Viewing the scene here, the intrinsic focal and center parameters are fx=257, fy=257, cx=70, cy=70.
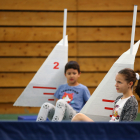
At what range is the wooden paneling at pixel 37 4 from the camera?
382 cm

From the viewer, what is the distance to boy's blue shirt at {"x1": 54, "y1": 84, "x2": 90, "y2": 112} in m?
2.42

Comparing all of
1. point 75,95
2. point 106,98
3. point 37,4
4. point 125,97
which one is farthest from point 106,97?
point 37,4

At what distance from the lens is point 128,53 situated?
2.13 meters

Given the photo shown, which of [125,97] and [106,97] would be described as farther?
[106,97]

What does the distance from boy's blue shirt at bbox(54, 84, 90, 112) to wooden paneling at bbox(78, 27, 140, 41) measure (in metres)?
1.57

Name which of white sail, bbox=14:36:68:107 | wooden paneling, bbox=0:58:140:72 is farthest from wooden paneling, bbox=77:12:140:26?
white sail, bbox=14:36:68:107

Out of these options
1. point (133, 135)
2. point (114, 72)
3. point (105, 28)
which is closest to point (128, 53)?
point (114, 72)

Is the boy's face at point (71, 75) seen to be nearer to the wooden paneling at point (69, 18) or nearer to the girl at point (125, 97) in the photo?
the girl at point (125, 97)

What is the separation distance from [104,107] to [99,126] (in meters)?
0.89

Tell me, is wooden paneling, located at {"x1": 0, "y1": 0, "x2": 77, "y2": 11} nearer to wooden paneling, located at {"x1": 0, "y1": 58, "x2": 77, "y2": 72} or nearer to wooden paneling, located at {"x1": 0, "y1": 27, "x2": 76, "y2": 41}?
wooden paneling, located at {"x1": 0, "y1": 27, "x2": 76, "y2": 41}

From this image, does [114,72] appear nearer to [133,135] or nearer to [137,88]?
[137,88]

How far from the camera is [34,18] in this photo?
12.7ft

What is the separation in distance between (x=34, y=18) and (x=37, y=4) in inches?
8.3

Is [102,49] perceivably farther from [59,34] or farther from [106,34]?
[59,34]
